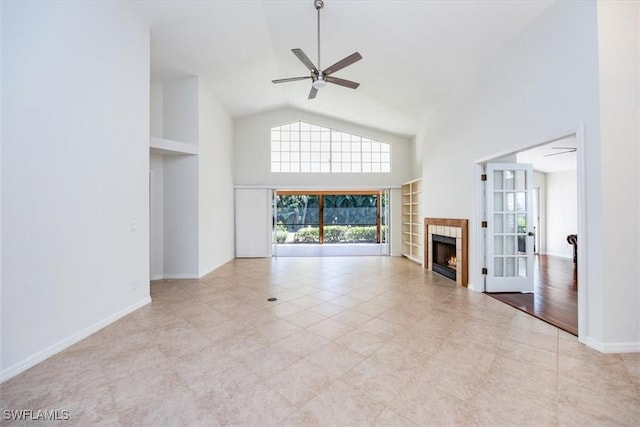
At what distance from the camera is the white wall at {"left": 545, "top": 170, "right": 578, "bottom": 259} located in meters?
7.21

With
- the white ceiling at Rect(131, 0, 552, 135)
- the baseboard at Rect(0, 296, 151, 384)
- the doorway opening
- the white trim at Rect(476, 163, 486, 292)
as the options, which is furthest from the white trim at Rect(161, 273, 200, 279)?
the doorway opening

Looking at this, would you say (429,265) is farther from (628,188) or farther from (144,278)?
(144,278)

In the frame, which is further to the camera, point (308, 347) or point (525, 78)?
point (525, 78)

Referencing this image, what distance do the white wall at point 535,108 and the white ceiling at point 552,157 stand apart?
87.1 inches

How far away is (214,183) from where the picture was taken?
592 cm

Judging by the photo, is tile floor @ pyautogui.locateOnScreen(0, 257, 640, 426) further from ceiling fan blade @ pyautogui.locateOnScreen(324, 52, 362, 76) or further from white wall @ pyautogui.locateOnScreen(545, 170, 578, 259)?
white wall @ pyautogui.locateOnScreen(545, 170, 578, 259)

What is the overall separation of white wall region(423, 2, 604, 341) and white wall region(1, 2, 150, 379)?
4.70 metres

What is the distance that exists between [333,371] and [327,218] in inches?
330

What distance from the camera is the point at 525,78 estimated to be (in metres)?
3.11

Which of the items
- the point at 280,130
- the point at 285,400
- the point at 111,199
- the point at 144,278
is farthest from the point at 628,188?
the point at 280,130

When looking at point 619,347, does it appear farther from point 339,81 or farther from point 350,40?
point 350,40

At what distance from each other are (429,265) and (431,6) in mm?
4587

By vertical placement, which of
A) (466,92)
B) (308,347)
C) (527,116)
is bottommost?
(308,347)

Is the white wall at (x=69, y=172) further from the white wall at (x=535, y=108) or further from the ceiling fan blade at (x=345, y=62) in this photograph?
the white wall at (x=535, y=108)
